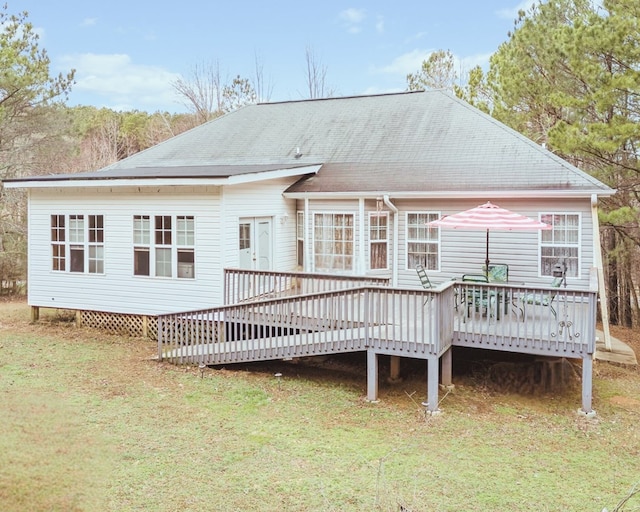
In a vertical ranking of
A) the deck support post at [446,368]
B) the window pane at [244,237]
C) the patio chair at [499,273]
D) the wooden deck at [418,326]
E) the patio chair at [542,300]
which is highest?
the window pane at [244,237]

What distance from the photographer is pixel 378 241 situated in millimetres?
13094

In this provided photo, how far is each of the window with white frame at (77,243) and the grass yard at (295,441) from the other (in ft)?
8.94

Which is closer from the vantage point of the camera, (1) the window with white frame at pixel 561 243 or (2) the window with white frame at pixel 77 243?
(1) the window with white frame at pixel 561 243

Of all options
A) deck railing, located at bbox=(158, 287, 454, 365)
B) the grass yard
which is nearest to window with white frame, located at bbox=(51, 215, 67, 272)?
the grass yard

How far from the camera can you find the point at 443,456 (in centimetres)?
678

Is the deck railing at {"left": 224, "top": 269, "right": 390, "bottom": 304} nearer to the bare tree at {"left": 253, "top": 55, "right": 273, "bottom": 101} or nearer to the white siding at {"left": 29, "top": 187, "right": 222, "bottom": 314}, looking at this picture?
the white siding at {"left": 29, "top": 187, "right": 222, "bottom": 314}

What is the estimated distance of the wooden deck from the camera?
8.31 metres

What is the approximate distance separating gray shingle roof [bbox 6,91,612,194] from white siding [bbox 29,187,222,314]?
3.68ft

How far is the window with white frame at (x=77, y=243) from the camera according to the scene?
1284 cm

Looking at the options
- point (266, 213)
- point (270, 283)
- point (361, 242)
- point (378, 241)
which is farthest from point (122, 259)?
point (378, 241)

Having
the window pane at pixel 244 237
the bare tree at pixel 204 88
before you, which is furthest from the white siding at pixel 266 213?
the bare tree at pixel 204 88

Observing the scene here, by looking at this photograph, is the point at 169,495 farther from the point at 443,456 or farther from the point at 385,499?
the point at 443,456

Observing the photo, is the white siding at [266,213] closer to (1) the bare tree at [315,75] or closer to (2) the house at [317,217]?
(2) the house at [317,217]

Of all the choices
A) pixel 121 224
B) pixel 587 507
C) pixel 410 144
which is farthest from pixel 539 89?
pixel 587 507
